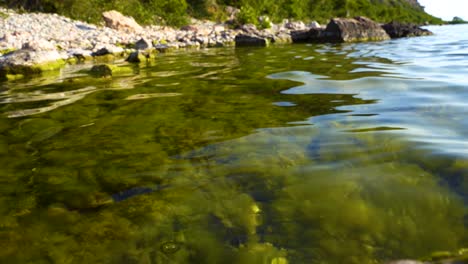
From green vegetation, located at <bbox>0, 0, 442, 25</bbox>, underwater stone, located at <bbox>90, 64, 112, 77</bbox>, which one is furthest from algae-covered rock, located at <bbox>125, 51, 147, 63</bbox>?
green vegetation, located at <bbox>0, 0, 442, 25</bbox>

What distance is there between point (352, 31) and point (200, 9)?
67.0 ft

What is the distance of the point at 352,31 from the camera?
17.6 metres

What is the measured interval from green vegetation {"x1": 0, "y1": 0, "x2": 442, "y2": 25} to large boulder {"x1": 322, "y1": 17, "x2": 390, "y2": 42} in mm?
10960

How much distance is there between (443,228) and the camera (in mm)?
1413

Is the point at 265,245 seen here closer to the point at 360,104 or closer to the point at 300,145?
the point at 300,145

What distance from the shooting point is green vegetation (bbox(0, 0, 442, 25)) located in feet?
69.1

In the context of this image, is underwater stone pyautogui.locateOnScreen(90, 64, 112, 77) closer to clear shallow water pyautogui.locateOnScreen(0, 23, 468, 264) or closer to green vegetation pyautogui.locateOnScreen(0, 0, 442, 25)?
clear shallow water pyautogui.locateOnScreen(0, 23, 468, 264)

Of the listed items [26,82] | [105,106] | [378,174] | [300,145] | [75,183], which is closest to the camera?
[378,174]

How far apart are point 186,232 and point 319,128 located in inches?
61.4

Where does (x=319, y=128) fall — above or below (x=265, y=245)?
above

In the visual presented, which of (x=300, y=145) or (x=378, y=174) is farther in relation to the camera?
(x=300, y=145)

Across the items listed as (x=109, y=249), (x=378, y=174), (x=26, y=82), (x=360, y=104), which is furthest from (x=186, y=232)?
(x=26, y=82)

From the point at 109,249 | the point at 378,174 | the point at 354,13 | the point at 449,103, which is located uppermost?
the point at 354,13

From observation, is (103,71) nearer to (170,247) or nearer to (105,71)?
(105,71)
